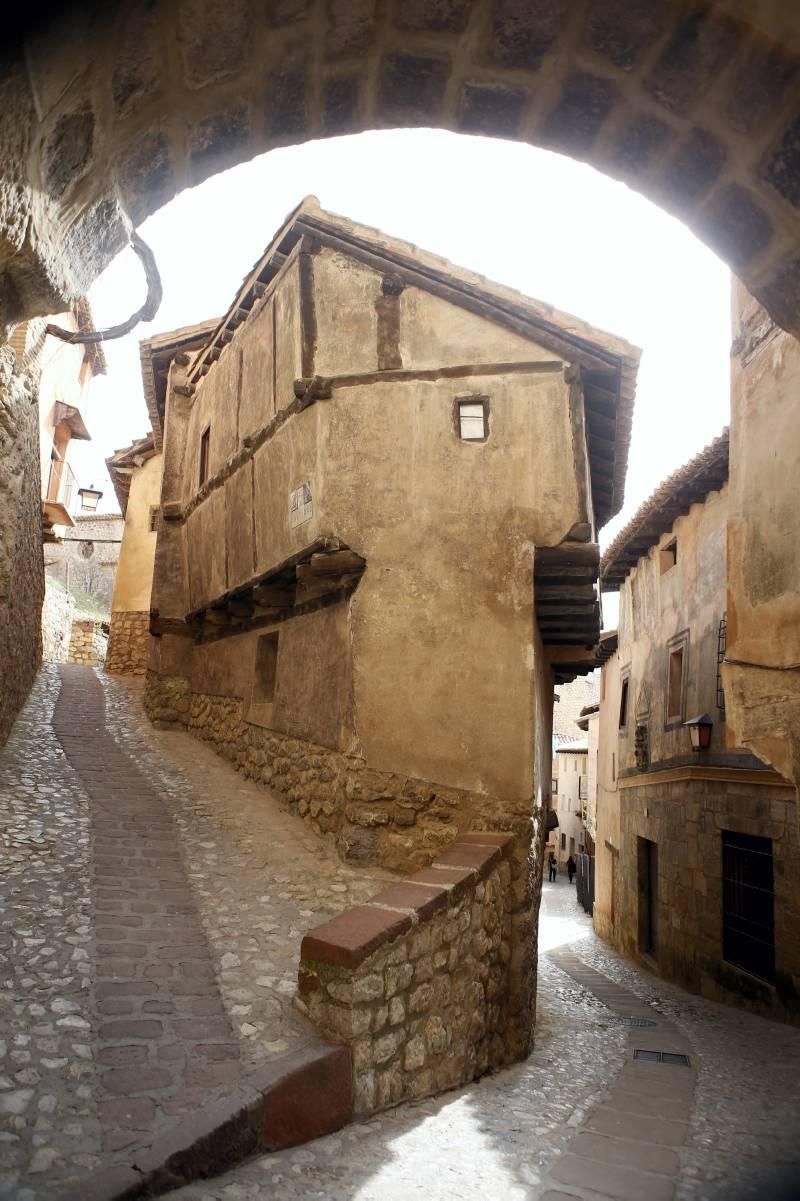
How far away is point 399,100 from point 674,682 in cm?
1275

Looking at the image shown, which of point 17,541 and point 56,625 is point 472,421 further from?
point 56,625

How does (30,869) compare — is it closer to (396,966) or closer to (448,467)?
(396,966)

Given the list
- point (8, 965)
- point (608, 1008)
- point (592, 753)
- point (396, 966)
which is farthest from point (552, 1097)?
point (592, 753)

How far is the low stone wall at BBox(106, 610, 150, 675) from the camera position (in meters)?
20.0

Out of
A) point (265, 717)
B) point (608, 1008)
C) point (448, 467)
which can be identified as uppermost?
point (448, 467)

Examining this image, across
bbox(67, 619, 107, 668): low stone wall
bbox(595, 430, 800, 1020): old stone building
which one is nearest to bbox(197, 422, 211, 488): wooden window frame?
bbox(595, 430, 800, 1020): old stone building

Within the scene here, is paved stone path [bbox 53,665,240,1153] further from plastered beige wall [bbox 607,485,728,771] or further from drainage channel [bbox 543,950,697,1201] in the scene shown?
plastered beige wall [bbox 607,485,728,771]

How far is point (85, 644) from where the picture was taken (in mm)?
28172

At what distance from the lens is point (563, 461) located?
7.34m

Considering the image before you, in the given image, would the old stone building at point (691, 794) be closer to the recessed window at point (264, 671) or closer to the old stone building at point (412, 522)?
the old stone building at point (412, 522)

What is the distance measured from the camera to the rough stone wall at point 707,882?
917cm

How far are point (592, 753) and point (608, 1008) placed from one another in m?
19.6

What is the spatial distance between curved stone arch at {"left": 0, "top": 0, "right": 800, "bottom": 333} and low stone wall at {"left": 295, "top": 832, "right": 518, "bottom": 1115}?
3.69m

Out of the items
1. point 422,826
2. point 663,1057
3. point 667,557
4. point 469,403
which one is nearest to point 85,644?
point 667,557
